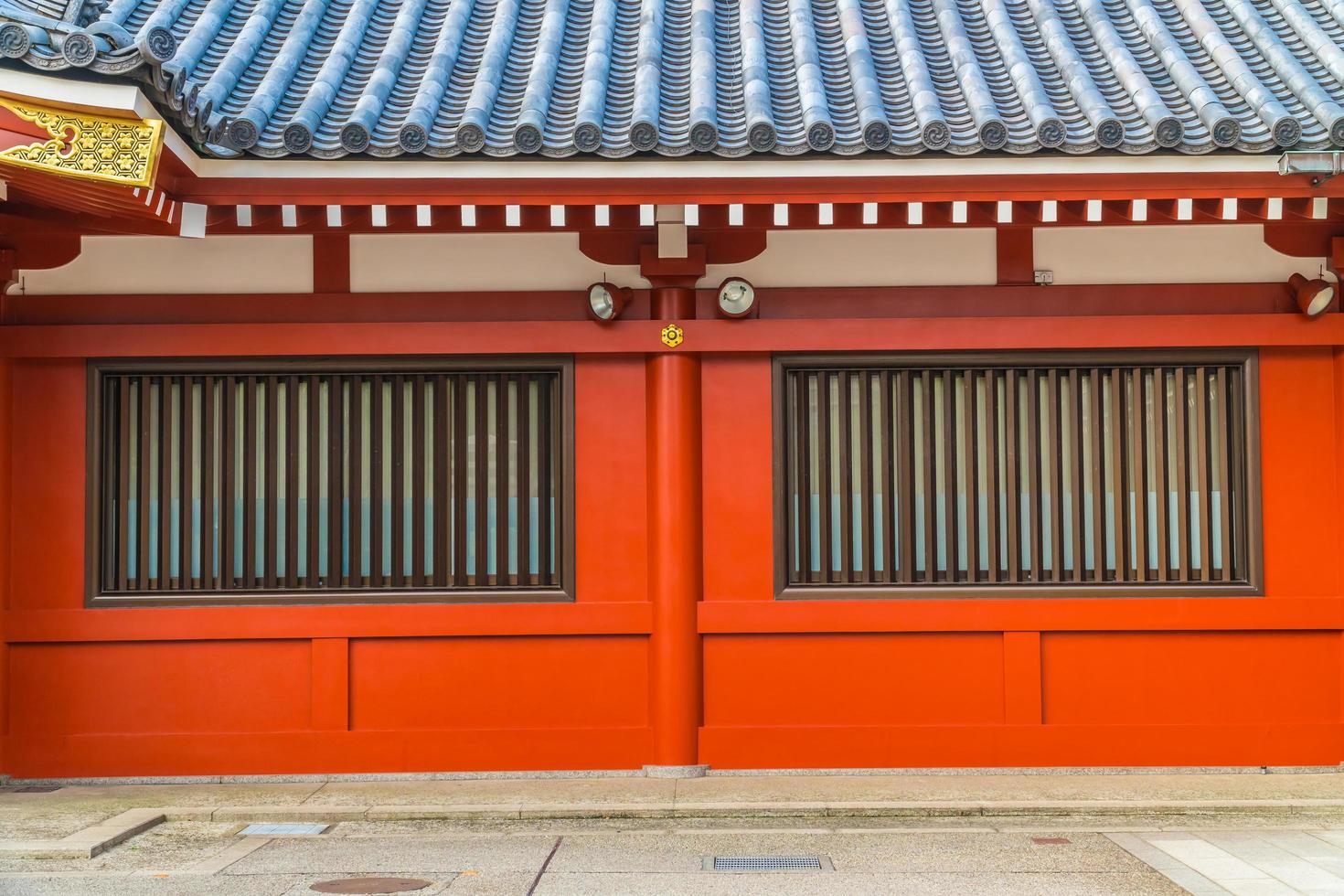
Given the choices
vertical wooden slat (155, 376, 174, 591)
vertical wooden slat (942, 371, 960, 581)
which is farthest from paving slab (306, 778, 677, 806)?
vertical wooden slat (942, 371, 960, 581)

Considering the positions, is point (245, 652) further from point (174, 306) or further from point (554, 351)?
point (554, 351)

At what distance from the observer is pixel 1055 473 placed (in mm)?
8328

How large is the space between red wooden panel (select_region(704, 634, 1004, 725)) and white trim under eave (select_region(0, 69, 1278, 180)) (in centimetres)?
308

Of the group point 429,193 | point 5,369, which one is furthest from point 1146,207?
point 5,369

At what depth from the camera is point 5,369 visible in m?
8.10

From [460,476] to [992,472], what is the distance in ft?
11.9

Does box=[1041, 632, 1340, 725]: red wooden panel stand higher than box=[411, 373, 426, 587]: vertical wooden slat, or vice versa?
box=[411, 373, 426, 587]: vertical wooden slat

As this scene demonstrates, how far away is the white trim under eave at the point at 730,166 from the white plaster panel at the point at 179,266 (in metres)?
1.17

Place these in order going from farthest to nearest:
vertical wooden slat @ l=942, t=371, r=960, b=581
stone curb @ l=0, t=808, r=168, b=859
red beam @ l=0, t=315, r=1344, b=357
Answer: vertical wooden slat @ l=942, t=371, r=960, b=581, red beam @ l=0, t=315, r=1344, b=357, stone curb @ l=0, t=808, r=168, b=859

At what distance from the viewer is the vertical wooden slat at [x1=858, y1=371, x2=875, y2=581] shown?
27.3ft

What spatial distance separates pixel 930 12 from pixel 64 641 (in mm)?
7656

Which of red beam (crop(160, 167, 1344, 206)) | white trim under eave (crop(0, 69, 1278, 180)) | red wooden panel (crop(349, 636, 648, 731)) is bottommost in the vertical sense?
red wooden panel (crop(349, 636, 648, 731))

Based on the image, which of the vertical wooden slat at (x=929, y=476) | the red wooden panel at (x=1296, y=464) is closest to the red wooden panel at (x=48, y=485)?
the vertical wooden slat at (x=929, y=476)

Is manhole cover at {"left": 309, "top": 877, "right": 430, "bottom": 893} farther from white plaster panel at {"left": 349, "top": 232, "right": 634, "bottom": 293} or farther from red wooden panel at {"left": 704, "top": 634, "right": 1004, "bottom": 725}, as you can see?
white plaster panel at {"left": 349, "top": 232, "right": 634, "bottom": 293}
